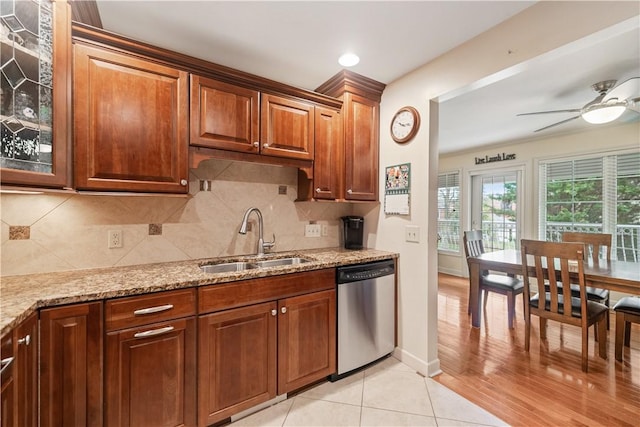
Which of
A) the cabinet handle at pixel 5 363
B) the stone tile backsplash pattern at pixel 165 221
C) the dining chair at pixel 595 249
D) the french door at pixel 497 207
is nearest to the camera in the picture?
the cabinet handle at pixel 5 363

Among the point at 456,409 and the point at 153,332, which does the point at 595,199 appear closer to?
the point at 456,409

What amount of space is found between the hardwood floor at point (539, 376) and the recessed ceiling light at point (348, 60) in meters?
2.50

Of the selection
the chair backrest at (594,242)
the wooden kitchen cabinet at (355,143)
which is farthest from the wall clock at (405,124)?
the chair backrest at (594,242)

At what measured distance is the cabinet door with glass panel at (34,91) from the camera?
3.91 ft

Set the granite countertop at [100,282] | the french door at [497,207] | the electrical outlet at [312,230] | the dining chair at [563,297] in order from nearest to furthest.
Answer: the granite countertop at [100,282], the dining chair at [563,297], the electrical outlet at [312,230], the french door at [497,207]

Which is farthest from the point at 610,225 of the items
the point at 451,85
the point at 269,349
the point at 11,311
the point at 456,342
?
the point at 11,311

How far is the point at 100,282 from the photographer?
4.74ft

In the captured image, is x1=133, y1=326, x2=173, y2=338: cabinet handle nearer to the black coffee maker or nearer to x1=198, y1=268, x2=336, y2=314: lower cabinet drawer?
x1=198, y1=268, x2=336, y2=314: lower cabinet drawer

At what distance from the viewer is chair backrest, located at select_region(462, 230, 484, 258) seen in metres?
3.46

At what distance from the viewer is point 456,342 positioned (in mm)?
2730

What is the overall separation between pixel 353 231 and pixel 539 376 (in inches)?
72.0

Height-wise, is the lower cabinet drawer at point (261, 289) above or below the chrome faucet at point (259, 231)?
below

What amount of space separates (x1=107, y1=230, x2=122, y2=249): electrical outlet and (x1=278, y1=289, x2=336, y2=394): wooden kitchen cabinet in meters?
1.13

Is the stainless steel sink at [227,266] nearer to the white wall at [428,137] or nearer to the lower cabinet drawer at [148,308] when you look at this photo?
→ the lower cabinet drawer at [148,308]
